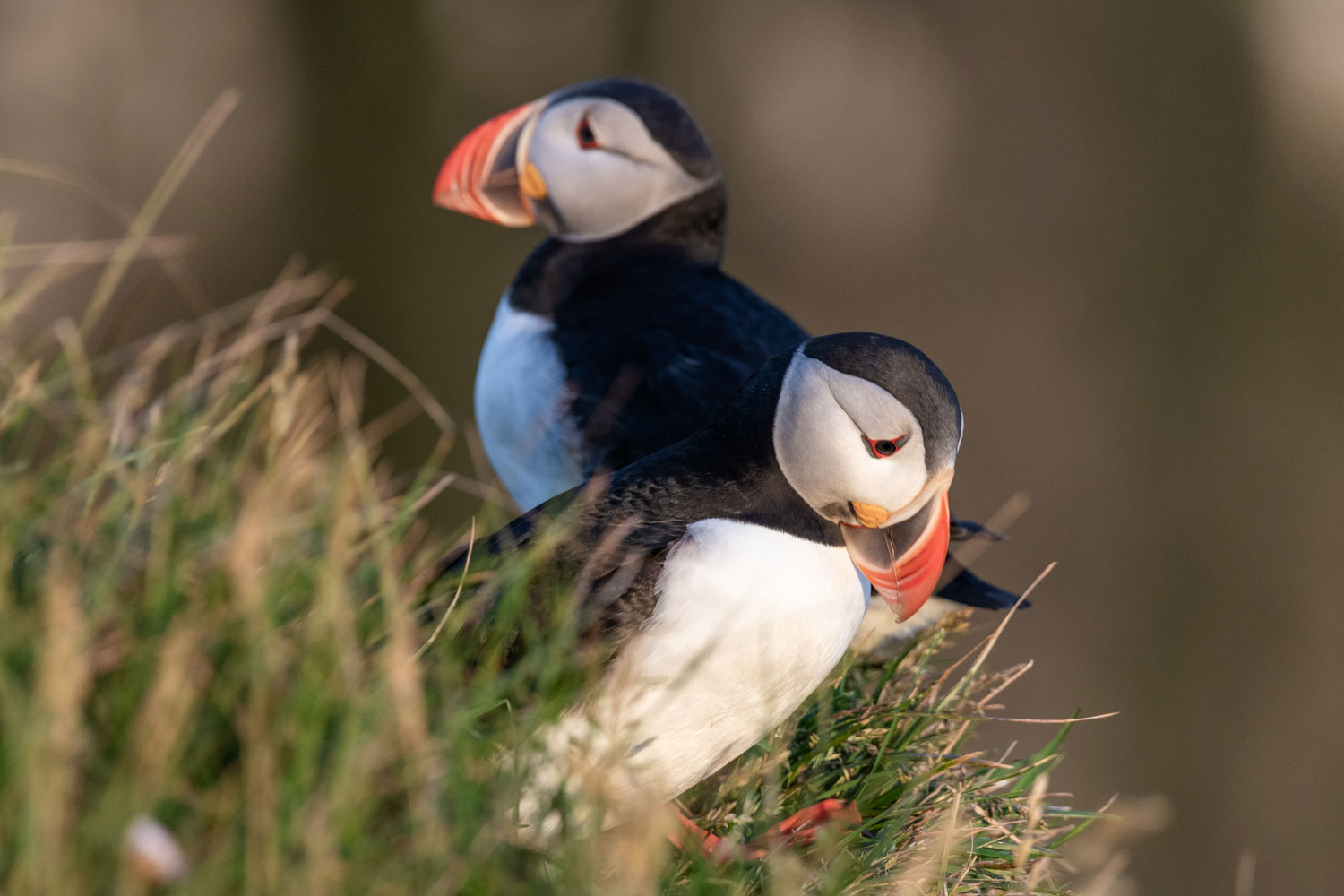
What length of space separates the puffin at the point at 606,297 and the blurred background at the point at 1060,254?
5.09m

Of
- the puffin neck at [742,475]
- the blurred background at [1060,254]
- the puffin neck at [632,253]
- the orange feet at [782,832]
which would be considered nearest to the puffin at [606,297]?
the puffin neck at [632,253]

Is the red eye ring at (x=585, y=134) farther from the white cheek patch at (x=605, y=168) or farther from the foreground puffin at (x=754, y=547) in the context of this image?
the foreground puffin at (x=754, y=547)

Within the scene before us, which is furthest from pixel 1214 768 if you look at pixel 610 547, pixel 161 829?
pixel 161 829

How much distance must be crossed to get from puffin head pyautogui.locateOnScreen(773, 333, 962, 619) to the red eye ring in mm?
1606

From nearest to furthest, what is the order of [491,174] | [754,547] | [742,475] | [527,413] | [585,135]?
[754,547]
[742,475]
[527,413]
[585,135]
[491,174]

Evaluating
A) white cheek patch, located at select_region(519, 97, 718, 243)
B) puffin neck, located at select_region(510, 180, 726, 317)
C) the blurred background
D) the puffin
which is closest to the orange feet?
the puffin

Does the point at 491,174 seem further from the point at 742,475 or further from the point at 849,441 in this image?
the point at 849,441

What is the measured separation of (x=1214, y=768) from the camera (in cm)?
1000

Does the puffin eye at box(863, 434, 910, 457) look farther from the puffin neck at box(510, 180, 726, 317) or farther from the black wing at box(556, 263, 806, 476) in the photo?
the puffin neck at box(510, 180, 726, 317)

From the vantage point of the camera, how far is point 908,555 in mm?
2363

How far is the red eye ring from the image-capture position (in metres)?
3.76

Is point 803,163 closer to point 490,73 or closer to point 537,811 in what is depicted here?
point 490,73

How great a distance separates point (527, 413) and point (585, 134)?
92cm

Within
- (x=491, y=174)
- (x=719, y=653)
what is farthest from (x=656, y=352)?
(x=719, y=653)
